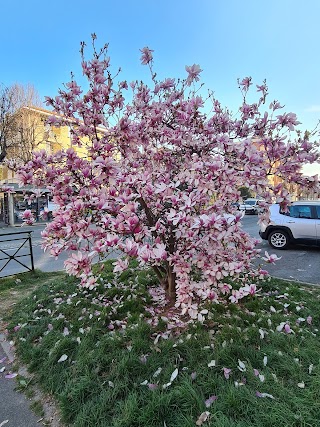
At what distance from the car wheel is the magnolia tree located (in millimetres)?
6319

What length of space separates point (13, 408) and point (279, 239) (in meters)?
8.42

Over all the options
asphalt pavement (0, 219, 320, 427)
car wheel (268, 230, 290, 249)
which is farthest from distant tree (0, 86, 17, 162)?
car wheel (268, 230, 290, 249)

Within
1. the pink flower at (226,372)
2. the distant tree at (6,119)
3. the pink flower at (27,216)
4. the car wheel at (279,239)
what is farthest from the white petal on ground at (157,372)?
the distant tree at (6,119)

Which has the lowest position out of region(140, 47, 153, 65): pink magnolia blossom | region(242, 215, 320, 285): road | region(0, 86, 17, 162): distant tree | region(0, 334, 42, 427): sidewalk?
region(0, 334, 42, 427): sidewalk

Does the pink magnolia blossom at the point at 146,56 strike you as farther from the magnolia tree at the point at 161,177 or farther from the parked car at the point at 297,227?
the parked car at the point at 297,227

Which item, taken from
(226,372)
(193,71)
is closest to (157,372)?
(226,372)

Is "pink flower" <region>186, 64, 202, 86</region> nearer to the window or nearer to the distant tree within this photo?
the window

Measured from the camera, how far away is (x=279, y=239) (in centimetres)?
910

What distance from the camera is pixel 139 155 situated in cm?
335

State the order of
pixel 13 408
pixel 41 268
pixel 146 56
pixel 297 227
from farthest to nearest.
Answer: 1. pixel 297 227
2. pixel 41 268
3. pixel 146 56
4. pixel 13 408

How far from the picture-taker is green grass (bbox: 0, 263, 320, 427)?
1987 millimetres

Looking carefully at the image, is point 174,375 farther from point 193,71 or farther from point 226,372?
point 193,71

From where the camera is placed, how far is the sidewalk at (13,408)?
2143 mm

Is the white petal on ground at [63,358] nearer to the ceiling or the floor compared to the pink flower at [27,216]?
nearer to the floor
